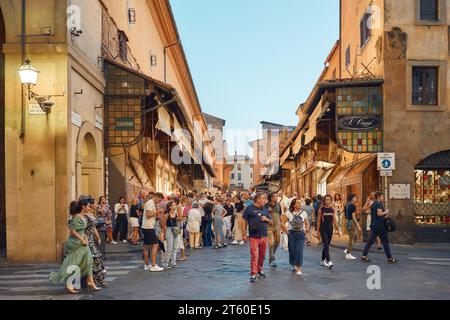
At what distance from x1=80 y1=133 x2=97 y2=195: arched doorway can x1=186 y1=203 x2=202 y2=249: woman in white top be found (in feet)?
10.8

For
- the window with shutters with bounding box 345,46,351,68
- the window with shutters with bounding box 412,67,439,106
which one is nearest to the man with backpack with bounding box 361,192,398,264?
the window with shutters with bounding box 412,67,439,106

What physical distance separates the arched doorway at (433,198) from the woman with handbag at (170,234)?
1011cm

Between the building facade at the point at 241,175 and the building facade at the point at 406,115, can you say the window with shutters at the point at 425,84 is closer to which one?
the building facade at the point at 406,115

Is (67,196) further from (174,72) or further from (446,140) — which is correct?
(174,72)

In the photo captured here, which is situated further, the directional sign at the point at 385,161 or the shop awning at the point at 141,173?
the shop awning at the point at 141,173

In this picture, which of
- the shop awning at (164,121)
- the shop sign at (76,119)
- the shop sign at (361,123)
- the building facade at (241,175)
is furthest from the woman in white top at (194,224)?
the building facade at (241,175)

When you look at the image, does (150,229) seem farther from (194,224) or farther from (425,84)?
(425,84)

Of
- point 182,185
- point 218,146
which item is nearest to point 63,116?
point 182,185

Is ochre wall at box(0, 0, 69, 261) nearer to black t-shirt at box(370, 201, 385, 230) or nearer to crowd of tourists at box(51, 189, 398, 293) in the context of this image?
crowd of tourists at box(51, 189, 398, 293)

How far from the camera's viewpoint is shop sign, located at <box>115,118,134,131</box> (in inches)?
745

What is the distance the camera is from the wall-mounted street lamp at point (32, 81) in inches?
530

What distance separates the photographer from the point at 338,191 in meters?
24.7

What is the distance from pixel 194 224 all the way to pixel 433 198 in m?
8.65
